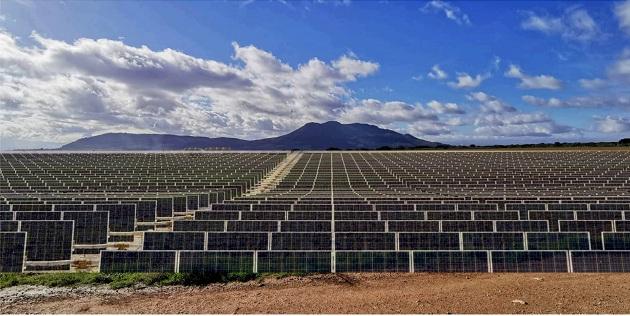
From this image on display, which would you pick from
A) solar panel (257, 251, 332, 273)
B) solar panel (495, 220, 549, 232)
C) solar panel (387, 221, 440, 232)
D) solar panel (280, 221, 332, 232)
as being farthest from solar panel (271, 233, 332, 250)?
solar panel (495, 220, 549, 232)

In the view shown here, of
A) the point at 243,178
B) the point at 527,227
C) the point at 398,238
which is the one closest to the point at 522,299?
the point at 398,238

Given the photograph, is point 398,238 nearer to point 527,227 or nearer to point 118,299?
point 527,227

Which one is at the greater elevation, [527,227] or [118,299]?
[527,227]

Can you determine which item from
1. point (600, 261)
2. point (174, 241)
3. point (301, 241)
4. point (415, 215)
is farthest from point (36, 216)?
point (600, 261)

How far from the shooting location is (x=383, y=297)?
29.4ft

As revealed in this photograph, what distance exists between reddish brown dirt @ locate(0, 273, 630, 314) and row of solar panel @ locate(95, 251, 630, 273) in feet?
1.27

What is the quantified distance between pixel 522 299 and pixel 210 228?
34.1 feet

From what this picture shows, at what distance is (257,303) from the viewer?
8742 millimetres

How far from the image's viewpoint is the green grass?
10.4 m

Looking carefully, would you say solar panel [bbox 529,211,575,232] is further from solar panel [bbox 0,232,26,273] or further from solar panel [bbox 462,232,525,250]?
solar panel [bbox 0,232,26,273]

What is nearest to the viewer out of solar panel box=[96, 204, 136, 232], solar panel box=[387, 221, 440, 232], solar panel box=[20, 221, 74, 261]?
solar panel box=[20, 221, 74, 261]

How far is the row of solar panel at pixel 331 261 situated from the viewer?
10797 mm

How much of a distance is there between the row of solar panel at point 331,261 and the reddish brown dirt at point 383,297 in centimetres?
39

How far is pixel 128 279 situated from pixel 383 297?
22.0 ft
